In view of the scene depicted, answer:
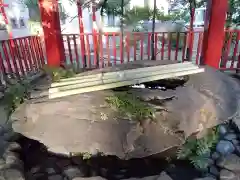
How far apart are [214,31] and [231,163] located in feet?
8.82

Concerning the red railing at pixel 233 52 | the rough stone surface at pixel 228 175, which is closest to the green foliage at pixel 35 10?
the red railing at pixel 233 52

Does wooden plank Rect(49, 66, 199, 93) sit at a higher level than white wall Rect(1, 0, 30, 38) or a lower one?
lower

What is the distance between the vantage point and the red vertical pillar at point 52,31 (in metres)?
3.97

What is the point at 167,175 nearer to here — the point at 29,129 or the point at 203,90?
the point at 203,90

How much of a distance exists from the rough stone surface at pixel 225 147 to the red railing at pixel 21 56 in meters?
3.84

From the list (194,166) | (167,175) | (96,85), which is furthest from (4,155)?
(194,166)

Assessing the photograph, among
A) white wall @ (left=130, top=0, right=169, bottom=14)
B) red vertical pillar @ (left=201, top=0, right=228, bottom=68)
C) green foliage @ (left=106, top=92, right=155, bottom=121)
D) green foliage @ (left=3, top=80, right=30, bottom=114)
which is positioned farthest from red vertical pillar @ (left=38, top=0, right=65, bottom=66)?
white wall @ (left=130, top=0, right=169, bottom=14)

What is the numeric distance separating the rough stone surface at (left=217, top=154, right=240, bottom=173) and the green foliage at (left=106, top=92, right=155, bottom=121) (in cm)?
95

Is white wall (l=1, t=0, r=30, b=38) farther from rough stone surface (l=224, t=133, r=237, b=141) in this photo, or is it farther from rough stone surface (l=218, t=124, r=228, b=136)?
rough stone surface (l=224, t=133, r=237, b=141)

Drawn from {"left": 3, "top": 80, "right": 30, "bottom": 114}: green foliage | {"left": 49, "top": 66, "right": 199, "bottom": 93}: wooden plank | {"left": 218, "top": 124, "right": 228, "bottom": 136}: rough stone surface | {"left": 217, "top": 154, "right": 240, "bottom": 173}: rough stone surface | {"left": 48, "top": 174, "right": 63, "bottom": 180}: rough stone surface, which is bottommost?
{"left": 48, "top": 174, "right": 63, "bottom": 180}: rough stone surface

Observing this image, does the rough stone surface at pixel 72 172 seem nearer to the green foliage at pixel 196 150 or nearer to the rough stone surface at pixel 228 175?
the green foliage at pixel 196 150

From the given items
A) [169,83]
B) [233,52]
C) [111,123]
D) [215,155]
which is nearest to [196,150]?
[215,155]

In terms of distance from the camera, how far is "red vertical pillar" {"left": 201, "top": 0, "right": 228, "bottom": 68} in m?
3.72

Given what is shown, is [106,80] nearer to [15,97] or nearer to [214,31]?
[15,97]
